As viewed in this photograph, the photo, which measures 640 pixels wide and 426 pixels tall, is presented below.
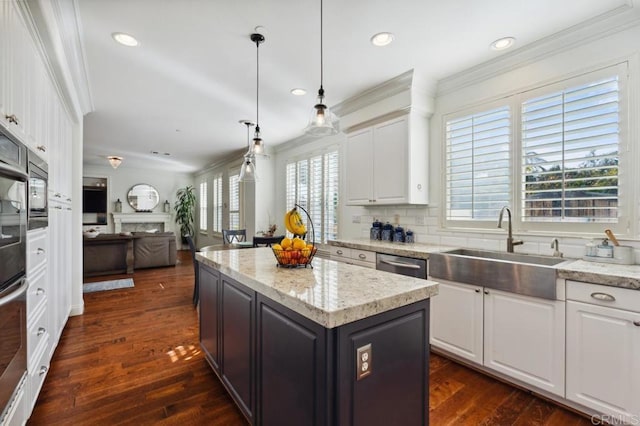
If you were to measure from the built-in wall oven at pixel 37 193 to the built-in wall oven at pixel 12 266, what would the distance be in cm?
18

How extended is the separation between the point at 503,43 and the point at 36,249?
3.64 metres

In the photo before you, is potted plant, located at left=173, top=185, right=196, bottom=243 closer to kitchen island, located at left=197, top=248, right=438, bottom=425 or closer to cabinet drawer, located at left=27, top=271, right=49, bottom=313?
cabinet drawer, located at left=27, top=271, right=49, bottom=313

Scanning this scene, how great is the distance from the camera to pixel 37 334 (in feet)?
6.00

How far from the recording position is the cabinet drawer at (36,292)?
1.70m

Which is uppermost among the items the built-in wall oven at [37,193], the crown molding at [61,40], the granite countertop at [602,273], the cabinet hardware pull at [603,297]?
the crown molding at [61,40]

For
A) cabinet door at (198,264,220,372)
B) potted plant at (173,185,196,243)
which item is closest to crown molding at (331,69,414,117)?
cabinet door at (198,264,220,372)

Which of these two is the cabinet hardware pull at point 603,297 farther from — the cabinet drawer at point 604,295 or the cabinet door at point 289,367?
the cabinet door at point 289,367

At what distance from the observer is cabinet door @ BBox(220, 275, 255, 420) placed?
1.60 m

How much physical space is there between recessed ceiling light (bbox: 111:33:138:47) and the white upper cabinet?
236 centimetres

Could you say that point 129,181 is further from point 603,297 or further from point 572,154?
point 603,297

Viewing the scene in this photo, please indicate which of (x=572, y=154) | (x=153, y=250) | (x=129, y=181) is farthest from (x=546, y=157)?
(x=129, y=181)

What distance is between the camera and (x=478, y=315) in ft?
7.27

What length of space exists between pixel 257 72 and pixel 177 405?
283cm

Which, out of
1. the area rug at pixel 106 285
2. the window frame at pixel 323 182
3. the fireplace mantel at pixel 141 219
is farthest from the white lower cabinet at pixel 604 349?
the fireplace mantel at pixel 141 219
